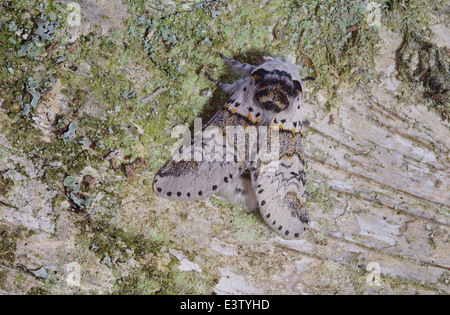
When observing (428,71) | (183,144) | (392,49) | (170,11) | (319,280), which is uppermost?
(170,11)

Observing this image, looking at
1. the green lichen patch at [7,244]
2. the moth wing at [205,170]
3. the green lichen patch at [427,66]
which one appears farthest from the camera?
the green lichen patch at [427,66]

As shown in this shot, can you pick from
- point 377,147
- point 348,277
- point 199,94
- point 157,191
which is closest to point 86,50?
point 199,94

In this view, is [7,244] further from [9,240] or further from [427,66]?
[427,66]

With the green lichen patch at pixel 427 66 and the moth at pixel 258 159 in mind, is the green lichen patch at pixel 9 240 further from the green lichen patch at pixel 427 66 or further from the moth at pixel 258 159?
the green lichen patch at pixel 427 66

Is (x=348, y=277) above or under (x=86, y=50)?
under

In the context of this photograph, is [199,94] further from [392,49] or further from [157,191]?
[392,49]

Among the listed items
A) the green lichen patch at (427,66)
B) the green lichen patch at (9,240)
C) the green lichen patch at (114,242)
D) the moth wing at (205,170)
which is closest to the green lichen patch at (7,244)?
the green lichen patch at (9,240)
